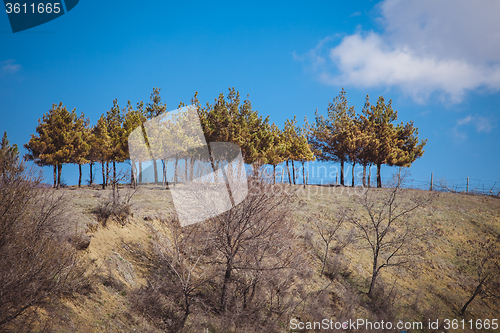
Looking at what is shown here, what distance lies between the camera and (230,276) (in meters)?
16.2

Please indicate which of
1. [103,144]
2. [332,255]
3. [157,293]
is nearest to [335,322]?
[332,255]

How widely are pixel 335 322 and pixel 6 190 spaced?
54.6ft

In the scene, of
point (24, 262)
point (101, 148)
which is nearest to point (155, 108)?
point (101, 148)

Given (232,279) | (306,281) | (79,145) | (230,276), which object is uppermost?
Answer: (79,145)

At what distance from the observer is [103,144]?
35.3 metres

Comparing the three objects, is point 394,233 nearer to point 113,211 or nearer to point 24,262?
point 113,211

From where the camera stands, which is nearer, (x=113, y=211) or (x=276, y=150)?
(x=113, y=211)

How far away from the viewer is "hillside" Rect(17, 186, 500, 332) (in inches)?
471

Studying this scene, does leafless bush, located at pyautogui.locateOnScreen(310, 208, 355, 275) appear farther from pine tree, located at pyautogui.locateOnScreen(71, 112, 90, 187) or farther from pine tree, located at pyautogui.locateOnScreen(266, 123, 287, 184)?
pine tree, located at pyautogui.locateOnScreen(71, 112, 90, 187)

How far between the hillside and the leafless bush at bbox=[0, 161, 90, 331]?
78 cm

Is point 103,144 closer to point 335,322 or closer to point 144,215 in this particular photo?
point 144,215

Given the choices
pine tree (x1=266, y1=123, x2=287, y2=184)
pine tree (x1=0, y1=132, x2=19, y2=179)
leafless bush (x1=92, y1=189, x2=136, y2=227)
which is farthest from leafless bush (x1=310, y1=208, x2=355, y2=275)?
pine tree (x1=0, y1=132, x2=19, y2=179)

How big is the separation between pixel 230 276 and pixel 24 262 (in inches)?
383

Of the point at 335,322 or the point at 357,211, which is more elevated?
the point at 357,211
